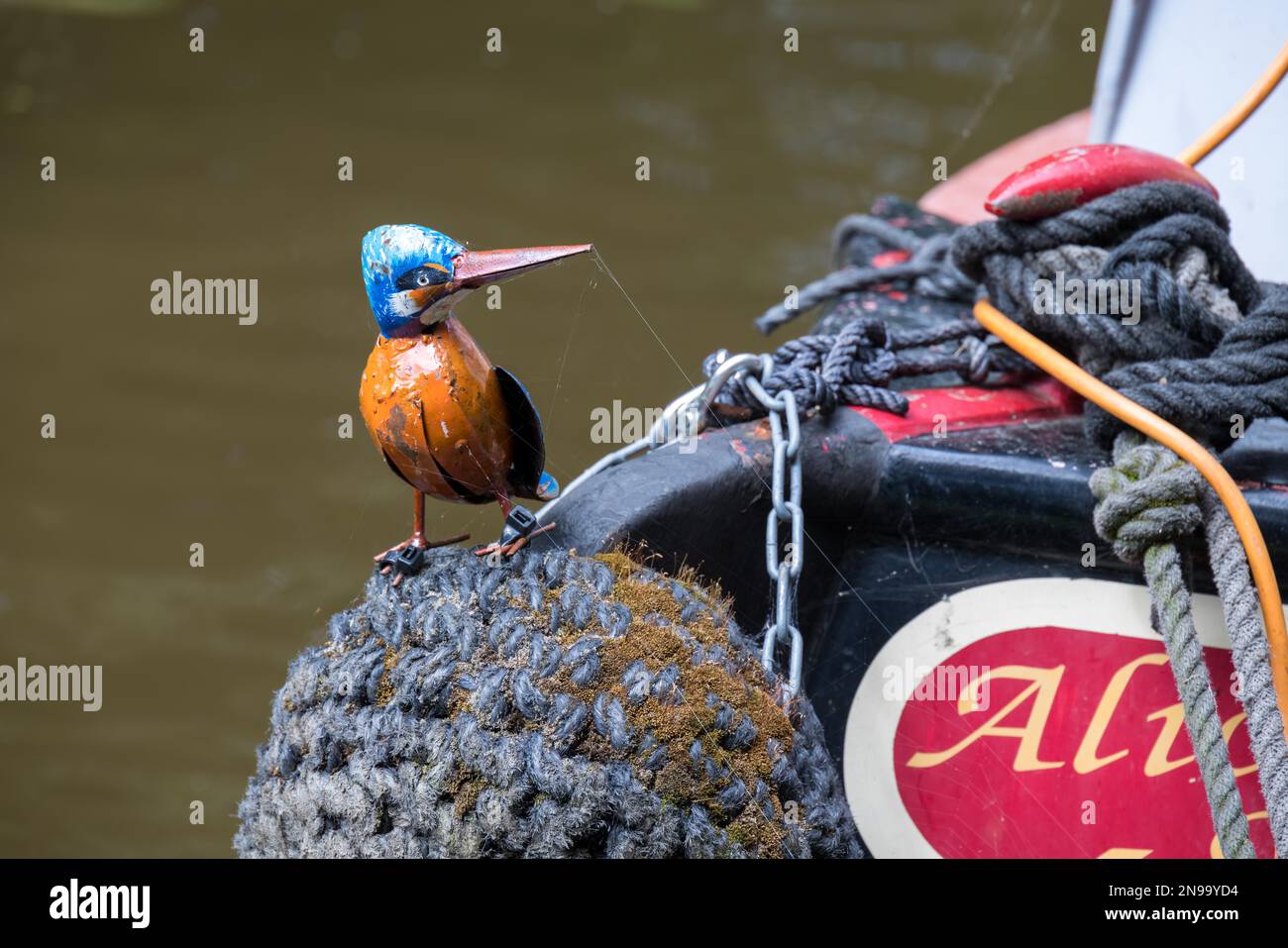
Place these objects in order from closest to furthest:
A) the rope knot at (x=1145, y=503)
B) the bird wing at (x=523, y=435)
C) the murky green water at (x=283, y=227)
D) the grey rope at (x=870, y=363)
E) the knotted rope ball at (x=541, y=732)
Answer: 1. the knotted rope ball at (x=541, y=732)
2. the bird wing at (x=523, y=435)
3. the rope knot at (x=1145, y=503)
4. the grey rope at (x=870, y=363)
5. the murky green water at (x=283, y=227)

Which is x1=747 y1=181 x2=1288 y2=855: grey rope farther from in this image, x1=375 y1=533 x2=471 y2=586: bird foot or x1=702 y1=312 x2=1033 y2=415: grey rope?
x1=375 y1=533 x2=471 y2=586: bird foot

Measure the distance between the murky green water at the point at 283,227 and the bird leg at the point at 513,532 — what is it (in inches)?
13.3

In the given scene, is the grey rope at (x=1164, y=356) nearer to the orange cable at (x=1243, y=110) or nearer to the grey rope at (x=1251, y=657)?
the grey rope at (x=1251, y=657)

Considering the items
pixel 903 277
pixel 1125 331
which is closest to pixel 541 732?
pixel 1125 331

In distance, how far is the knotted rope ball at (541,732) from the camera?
1.10m

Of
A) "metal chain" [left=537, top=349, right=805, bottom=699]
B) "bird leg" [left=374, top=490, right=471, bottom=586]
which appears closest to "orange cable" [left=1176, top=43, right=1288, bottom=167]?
"metal chain" [left=537, top=349, right=805, bottom=699]

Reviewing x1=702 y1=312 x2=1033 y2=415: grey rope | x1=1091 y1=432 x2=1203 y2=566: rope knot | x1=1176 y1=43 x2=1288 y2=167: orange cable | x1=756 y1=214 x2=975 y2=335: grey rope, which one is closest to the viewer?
x1=1091 y1=432 x2=1203 y2=566: rope knot

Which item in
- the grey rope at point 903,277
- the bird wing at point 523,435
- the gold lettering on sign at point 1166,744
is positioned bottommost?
the gold lettering on sign at point 1166,744

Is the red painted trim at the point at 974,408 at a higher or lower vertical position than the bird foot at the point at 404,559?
higher

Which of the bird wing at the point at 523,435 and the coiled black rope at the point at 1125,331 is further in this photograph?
the coiled black rope at the point at 1125,331

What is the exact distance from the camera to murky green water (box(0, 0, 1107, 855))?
343cm

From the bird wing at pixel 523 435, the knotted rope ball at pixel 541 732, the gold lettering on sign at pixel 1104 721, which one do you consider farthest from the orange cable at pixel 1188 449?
the bird wing at pixel 523 435

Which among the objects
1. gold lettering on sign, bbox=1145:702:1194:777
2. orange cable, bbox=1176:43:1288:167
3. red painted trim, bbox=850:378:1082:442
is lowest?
gold lettering on sign, bbox=1145:702:1194:777

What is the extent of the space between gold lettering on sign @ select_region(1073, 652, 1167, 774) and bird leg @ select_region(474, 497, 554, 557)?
2.10 ft
